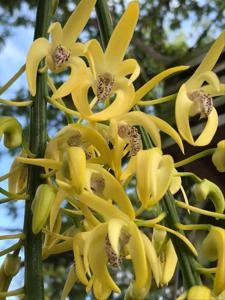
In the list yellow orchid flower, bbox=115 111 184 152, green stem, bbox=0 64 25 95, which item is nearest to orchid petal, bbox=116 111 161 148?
yellow orchid flower, bbox=115 111 184 152

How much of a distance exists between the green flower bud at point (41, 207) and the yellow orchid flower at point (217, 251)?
12 cm

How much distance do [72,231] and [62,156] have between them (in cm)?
10

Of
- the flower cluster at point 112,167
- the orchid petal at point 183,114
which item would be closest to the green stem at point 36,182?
the flower cluster at point 112,167

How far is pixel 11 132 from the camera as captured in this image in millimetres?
535

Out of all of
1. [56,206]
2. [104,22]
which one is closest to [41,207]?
[56,206]

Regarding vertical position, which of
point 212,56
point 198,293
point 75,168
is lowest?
point 198,293

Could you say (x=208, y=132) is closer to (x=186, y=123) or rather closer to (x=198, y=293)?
(x=186, y=123)

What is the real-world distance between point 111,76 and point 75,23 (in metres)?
0.07

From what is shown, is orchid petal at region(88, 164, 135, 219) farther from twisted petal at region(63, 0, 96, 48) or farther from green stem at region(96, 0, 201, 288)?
twisted petal at region(63, 0, 96, 48)

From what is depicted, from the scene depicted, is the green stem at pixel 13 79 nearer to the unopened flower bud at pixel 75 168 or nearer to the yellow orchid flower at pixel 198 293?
the unopened flower bud at pixel 75 168

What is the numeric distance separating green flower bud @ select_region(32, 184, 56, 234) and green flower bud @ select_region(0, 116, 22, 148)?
0.19 ft

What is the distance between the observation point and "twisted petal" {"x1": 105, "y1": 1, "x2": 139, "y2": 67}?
1.72 ft

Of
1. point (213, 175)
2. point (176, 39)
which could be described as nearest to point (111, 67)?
point (213, 175)

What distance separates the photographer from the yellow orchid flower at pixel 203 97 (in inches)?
20.2
